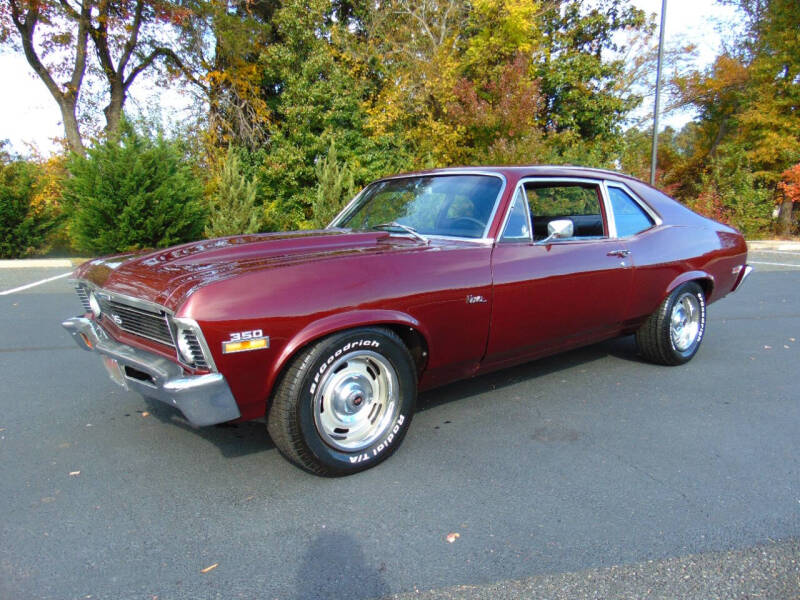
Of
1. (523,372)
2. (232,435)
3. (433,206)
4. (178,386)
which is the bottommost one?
(523,372)

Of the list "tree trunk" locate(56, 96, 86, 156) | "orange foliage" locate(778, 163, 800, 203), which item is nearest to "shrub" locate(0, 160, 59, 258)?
"tree trunk" locate(56, 96, 86, 156)

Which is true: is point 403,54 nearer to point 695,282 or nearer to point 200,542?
point 695,282

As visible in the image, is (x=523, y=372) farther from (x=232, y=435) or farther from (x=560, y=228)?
(x=232, y=435)

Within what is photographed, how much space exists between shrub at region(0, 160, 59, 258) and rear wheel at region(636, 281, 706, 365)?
13854mm

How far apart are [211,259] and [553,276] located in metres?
2.06

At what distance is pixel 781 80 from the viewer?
61.3 ft

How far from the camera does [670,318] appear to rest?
14.6ft

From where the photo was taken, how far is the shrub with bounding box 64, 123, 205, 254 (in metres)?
11.0

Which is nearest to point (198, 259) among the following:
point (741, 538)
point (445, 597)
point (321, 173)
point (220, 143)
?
point (445, 597)

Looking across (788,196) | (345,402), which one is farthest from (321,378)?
(788,196)

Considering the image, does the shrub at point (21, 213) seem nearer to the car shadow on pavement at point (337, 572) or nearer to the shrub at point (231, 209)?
the shrub at point (231, 209)

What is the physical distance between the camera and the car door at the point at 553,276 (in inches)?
133

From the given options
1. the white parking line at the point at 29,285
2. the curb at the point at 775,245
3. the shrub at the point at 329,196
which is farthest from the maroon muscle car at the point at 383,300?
the curb at the point at 775,245

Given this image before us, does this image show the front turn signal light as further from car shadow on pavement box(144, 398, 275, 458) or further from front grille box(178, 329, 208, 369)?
car shadow on pavement box(144, 398, 275, 458)
